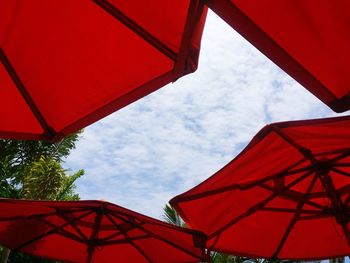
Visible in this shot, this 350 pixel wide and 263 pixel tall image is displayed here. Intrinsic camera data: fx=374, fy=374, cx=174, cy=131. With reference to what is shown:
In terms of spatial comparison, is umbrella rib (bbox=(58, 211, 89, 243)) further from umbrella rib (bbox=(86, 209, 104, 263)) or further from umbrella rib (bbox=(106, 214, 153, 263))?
umbrella rib (bbox=(106, 214, 153, 263))

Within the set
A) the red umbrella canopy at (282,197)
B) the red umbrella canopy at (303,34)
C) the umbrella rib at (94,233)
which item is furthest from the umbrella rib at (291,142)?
the umbrella rib at (94,233)

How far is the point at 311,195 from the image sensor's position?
4539 millimetres

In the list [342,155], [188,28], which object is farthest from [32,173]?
[188,28]

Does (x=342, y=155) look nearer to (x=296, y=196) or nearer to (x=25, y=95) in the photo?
(x=296, y=196)

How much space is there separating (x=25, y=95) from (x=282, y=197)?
10.6 feet

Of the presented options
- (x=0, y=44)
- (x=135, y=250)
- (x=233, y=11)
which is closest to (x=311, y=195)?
(x=135, y=250)

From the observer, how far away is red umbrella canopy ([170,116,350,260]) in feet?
11.2

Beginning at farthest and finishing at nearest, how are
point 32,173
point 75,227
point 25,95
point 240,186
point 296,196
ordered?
point 32,173, point 75,227, point 296,196, point 240,186, point 25,95

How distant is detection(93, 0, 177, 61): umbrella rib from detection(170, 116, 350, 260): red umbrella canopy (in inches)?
54.7

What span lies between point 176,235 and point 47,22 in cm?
316

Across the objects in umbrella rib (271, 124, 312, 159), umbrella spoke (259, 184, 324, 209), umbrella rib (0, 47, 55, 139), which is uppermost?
umbrella rib (271, 124, 312, 159)

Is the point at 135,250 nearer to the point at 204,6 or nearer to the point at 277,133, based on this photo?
the point at 277,133

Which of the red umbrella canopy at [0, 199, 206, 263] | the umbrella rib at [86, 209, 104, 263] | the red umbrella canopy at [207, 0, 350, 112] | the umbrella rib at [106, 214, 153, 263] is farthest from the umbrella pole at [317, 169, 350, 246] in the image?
the umbrella rib at [106, 214, 153, 263]

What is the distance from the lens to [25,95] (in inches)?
105
